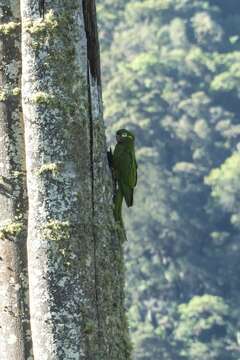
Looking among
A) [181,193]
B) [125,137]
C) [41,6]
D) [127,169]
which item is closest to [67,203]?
[41,6]

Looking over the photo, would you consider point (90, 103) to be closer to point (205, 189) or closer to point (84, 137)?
point (84, 137)

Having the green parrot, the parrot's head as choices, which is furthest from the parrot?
the parrot's head

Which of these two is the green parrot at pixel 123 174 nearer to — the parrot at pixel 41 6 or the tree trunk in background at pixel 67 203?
the tree trunk in background at pixel 67 203

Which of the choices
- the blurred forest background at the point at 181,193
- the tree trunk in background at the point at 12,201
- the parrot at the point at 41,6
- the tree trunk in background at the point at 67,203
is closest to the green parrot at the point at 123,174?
the tree trunk in background at the point at 67,203

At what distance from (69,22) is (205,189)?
244 feet

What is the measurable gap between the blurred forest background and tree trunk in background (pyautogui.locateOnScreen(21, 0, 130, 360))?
187 feet

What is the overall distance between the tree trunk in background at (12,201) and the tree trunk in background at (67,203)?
0.06m

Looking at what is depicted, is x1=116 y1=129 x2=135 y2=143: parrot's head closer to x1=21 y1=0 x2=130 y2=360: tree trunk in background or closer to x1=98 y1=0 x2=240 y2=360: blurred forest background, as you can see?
x1=21 y1=0 x2=130 y2=360: tree trunk in background

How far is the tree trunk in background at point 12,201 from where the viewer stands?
5316 millimetres

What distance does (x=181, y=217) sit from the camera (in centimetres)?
7494

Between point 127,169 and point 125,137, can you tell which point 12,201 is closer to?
point 127,169

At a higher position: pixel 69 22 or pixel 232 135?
pixel 232 135

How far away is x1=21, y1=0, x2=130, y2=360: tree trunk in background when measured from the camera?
205 inches

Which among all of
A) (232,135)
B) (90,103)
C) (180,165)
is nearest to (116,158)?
(90,103)
